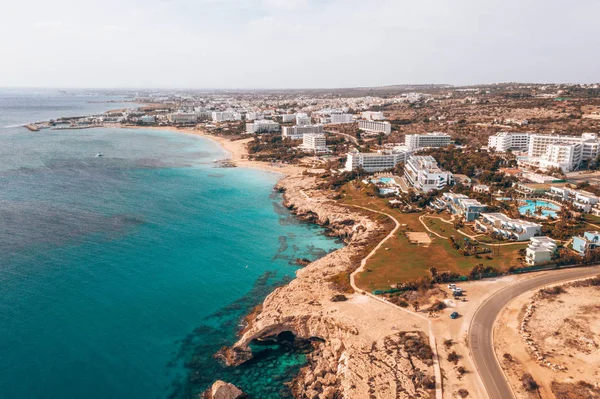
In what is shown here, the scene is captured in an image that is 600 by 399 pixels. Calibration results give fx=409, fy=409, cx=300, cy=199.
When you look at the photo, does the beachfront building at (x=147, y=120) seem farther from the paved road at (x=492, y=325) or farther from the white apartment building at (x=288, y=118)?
the paved road at (x=492, y=325)

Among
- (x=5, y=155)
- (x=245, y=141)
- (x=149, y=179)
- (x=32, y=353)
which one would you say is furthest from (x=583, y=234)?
(x=5, y=155)

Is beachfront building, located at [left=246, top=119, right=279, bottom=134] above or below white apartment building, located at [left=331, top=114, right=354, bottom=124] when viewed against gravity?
below

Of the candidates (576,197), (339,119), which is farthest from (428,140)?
(339,119)

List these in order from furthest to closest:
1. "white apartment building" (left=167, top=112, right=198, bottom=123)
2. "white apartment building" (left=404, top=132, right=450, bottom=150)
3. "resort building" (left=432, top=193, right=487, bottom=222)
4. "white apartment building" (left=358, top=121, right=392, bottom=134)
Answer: "white apartment building" (left=167, top=112, right=198, bottom=123)
"white apartment building" (left=358, top=121, right=392, bottom=134)
"white apartment building" (left=404, top=132, right=450, bottom=150)
"resort building" (left=432, top=193, right=487, bottom=222)

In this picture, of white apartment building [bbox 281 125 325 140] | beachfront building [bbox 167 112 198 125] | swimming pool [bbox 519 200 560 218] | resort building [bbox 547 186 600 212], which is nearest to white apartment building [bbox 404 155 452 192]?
swimming pool [bbox 519 200 560 218]

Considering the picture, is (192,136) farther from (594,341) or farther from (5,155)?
(594,341)

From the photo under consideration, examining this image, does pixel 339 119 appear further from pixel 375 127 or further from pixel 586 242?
pixel 586 242

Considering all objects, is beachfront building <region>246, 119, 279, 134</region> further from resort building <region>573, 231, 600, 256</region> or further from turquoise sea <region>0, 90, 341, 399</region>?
resort building <region>573, 231, 600, 256</region>
